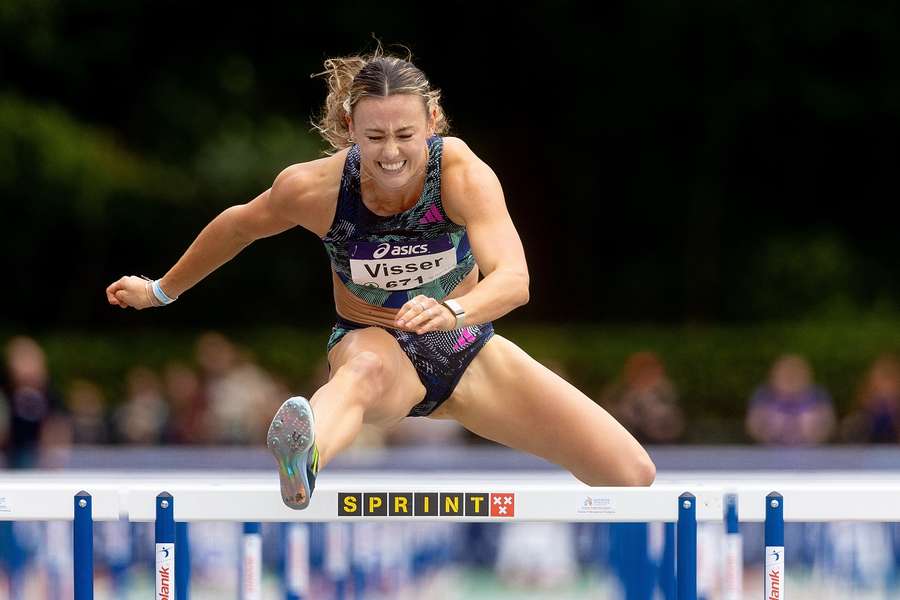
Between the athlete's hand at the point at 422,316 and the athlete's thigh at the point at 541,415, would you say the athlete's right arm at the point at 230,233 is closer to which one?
the athlete's thigh at the point at 541,415

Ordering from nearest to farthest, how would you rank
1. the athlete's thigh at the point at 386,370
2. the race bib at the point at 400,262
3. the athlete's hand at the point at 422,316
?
the athlete's hand at the point at 422,316, the athlete's thigh at the point at 386,370, the race bib at the point at 400,262

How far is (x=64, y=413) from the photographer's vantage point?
10.7m

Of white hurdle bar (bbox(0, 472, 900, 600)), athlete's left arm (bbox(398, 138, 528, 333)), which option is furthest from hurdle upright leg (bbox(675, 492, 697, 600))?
athlete's left arm (bbox(398, 138, 528, 333))

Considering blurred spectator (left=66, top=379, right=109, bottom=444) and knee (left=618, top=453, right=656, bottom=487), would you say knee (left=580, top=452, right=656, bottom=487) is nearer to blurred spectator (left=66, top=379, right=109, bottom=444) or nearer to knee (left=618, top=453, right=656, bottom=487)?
knee (left=618, top=453, right=656, bottom=487)

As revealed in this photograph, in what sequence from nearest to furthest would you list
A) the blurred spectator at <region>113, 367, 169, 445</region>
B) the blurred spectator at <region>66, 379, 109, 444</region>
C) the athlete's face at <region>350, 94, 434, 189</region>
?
the athlete's face at <region>350, 94, 434, 189</region> → the blurred spectator at <region>113, 367, 169, 445</region> → the blurred spectator at <region>66, 379, 109, 444</region>

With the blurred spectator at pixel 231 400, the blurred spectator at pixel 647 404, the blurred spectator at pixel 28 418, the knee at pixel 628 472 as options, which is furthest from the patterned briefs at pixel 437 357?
the blurred spectator at pixel 231 400

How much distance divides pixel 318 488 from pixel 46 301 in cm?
1396

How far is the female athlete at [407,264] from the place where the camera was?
4367 millimetres

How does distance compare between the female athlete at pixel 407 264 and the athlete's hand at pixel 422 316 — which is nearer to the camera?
the athlete's hand at pixel 422 316

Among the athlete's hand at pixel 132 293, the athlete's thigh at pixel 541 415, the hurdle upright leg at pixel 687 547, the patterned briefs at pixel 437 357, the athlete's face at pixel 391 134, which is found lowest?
the hurdle upright leg at pixel 687 547

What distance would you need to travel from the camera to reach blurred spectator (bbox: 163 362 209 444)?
470 inches

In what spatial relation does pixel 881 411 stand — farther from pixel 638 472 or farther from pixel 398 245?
pixel 398 245

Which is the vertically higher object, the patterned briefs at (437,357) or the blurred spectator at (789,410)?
the blurred spectator at (789,410)

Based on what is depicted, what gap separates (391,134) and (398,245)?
0.41 metres
